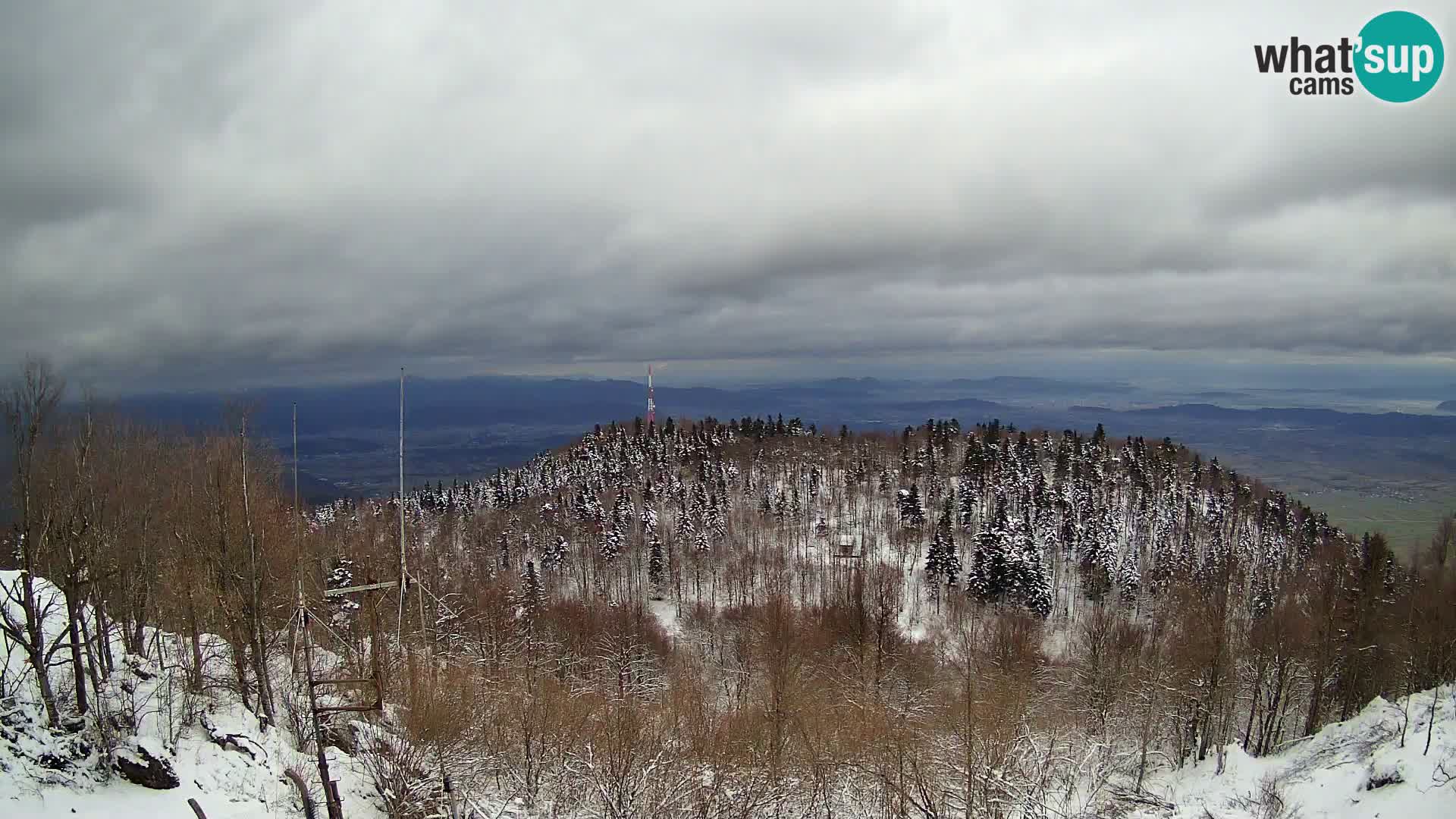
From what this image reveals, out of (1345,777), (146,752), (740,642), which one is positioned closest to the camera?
(146,752)

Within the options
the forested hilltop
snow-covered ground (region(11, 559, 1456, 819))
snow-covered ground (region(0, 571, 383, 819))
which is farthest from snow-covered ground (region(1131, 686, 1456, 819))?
snow-covered ground (region(0, 571, 383, 819))

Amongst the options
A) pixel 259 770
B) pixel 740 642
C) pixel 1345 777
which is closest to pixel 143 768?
pixel 259 770

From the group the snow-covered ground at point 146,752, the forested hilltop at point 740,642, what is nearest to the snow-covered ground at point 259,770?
the snow-covered ground at point 146,752

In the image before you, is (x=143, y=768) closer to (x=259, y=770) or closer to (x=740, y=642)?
(x=259, y=770)

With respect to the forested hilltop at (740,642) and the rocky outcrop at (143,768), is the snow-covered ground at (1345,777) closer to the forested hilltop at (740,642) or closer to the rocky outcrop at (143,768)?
the forested hilltop at (740,642)

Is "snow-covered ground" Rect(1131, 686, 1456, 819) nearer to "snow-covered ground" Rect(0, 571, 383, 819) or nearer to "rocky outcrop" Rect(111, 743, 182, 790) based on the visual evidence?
"snow-covered ground" Rect(0, 571, 383, 819)

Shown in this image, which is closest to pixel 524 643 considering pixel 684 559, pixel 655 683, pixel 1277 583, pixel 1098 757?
pixel 655 683
